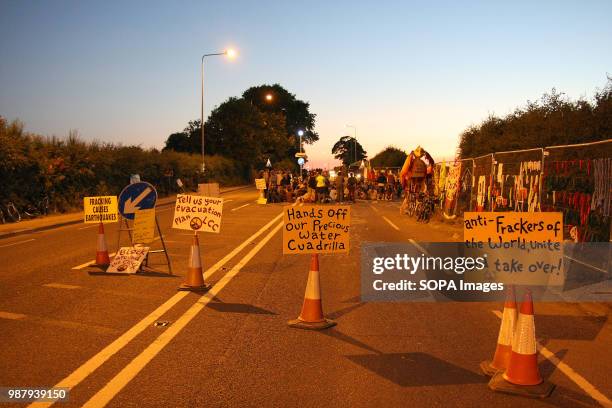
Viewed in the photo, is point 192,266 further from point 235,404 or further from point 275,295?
point 235,404

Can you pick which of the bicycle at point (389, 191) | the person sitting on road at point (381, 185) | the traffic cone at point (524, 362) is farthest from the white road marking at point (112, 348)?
the bicycle at point (389, 191)

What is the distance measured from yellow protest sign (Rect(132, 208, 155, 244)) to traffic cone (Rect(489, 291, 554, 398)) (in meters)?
7.44

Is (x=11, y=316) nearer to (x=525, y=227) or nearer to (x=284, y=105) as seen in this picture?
(x=525, y=227)

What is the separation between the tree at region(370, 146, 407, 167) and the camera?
87500mm

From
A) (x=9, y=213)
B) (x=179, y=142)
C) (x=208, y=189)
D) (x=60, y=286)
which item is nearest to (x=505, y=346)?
(x=60, y=286)

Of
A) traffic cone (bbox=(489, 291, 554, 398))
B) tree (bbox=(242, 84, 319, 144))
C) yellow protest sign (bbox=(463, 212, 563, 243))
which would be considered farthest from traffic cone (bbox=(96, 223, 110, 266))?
tree (bbox=(242, 84, 319, 144))

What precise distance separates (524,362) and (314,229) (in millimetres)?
3296

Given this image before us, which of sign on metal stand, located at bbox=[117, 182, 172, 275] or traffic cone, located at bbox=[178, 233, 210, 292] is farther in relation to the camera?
sign on metal stand, located at bbox=[117, 182, 172, 275]

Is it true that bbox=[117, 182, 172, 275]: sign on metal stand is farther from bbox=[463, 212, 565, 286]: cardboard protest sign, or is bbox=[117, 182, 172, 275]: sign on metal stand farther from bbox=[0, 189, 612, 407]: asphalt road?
bbox=[463, 212, 565, 286]: cardboard protest sign

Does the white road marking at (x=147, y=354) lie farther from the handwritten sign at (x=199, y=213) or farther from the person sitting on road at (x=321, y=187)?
the person sitting on road at (x=321, y=187)

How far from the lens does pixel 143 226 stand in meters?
11.0

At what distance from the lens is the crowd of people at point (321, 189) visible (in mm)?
31078

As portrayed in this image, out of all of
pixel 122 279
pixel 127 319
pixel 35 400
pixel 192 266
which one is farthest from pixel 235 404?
pixel 122 279

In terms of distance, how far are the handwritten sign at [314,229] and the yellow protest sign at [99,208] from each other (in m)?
5.72
